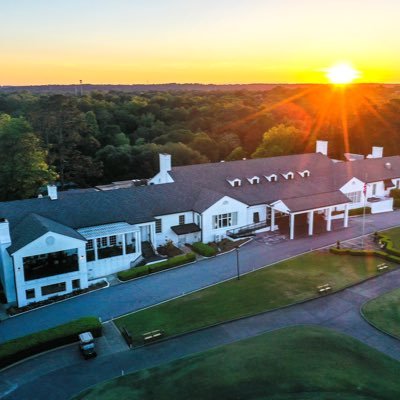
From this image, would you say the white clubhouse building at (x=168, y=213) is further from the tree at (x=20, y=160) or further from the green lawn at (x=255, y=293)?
the tree at (x=20, y=160)

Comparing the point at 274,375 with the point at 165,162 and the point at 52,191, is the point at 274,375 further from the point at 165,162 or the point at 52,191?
the point at 165,162

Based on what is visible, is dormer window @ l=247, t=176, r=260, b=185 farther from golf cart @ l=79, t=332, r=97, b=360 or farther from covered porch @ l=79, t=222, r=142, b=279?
golf cart @ l=79, t=332, r=97, b=360

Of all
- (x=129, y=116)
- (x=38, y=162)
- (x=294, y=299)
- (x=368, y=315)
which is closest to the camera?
(x=368, y=315)

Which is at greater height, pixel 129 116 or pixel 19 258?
pixel 129 116

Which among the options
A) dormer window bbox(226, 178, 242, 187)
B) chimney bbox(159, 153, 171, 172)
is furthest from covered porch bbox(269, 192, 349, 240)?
chimney bbox(159, 153, 171, 172)

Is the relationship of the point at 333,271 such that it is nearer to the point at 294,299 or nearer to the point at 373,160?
the point at 294,299

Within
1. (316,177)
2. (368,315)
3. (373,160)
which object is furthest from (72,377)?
(373,160)
